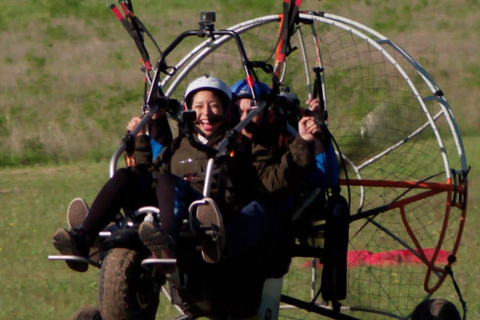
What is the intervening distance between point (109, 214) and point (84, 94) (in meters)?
15.0

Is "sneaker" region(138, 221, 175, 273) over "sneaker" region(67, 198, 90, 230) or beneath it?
beneath

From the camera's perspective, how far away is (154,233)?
4.28m

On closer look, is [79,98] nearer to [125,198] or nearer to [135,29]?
[135,29]

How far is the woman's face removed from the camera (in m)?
5.25

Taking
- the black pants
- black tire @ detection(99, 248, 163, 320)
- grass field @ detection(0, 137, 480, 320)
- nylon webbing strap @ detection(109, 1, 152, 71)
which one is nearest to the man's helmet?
nylon webbing strap @ detection(109, 1, 152, 71)

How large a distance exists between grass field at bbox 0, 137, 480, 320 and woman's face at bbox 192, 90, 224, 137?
7.17ft

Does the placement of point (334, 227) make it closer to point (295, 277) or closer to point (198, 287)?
point (198, 287)

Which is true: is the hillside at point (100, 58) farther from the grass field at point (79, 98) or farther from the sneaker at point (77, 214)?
the sneaker at point (77, 214)

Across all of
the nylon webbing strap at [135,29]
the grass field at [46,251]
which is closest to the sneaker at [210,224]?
the nylon webbing strap at [135,29]

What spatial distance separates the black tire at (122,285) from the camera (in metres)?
4.45

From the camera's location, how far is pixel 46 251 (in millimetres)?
8922

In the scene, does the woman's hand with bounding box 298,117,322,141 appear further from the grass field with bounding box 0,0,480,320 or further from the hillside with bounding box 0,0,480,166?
the hillside with bounding box 0,0,480,166

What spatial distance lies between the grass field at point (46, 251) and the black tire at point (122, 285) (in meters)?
2.39

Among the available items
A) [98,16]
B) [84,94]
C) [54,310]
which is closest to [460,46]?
[84,94]
